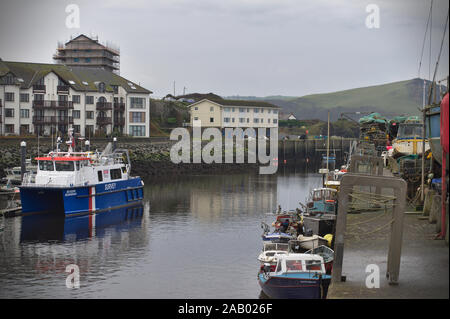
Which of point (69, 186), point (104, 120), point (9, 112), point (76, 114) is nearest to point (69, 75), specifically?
point (76, 114)

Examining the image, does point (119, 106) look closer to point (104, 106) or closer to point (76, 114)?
point (104, 106)

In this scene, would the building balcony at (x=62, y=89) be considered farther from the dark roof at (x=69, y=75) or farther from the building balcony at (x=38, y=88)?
the building balcony at (x=38, y=88)

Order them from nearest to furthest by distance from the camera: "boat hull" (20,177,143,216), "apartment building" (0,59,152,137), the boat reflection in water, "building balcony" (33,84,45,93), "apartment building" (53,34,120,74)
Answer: the boat reflection in water < "boat hull" (20,177,143,216) < "apartment building" (0,59,152,137) < "building balcony" (33,84,45,93) < "apartment building" (53,34,120,74)

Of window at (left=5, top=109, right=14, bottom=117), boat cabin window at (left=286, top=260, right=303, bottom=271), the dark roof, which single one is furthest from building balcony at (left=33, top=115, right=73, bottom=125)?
boat cabin window at (left=286, top=260, right=303, bottom=271)

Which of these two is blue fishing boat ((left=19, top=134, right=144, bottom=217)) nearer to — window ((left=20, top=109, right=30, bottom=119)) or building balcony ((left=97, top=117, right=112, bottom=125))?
window ((left=20, top=109, right=30, bottom=119))

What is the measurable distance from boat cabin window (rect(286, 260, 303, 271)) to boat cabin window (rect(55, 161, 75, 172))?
74.6 feet

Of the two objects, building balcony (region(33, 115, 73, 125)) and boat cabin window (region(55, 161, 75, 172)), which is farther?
building balcony (region(33, 115, 73, 125))

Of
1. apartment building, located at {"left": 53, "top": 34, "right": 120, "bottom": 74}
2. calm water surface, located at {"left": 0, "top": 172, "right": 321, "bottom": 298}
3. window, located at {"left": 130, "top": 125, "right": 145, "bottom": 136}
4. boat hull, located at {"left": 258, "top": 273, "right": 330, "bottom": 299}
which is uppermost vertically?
apartment building, located at {"left": 53, "top": 34, "right": 120, "bottom": 74}

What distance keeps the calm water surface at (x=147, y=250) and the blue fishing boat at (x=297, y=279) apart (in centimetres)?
232

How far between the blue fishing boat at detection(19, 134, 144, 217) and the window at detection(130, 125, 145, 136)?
118 feet

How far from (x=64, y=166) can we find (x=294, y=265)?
919 inches

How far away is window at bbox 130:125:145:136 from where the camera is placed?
78.0 metres

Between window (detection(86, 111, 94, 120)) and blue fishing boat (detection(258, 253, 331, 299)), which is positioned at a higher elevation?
window (detection(86, 111, 94, 120))

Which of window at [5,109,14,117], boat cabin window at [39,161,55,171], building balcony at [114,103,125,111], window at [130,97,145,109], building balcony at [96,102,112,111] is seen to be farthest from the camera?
window at [130,97,145,109]
